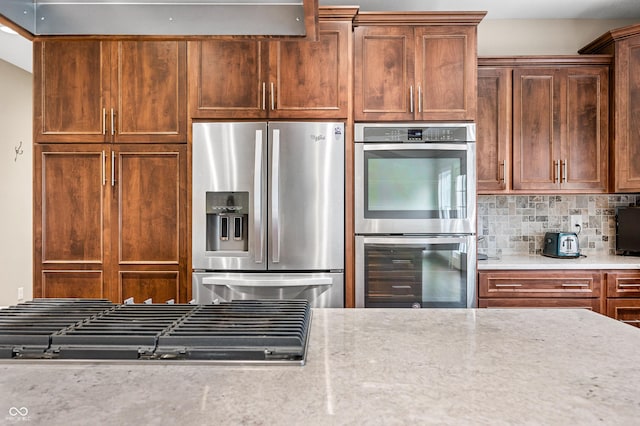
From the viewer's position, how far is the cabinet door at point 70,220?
2.66m

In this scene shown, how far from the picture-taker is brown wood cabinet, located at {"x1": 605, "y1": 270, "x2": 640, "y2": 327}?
2.79 meters

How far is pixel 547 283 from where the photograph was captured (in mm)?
2795

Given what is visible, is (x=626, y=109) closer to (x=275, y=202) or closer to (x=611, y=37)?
(x=611, y=37)

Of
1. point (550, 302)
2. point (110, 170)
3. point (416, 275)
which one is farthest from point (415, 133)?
point (110, 170)

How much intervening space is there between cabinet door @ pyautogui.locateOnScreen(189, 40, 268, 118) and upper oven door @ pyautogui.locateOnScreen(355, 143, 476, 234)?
704 millimetres

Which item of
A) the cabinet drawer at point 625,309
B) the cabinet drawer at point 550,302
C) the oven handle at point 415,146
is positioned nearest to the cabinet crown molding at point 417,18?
the oven handle at point 415,146

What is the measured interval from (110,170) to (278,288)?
1.26m

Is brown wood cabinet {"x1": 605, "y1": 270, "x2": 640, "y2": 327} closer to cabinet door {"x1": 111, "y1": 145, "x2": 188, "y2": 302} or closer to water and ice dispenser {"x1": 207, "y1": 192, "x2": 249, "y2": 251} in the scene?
water and ice dispenser {"x1": 207, "y1": 192, "x2": 249, "y2": 251}

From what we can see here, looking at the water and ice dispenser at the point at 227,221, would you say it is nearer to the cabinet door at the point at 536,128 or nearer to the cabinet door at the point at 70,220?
the cabinet door at the point at 70,220

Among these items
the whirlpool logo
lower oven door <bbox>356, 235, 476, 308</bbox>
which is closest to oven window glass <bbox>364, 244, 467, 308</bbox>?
lower oven door <bbox>356, 235, 476, 308</bbox>

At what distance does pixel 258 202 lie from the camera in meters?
2.54

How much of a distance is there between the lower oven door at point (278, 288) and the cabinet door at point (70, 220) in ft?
2.20
